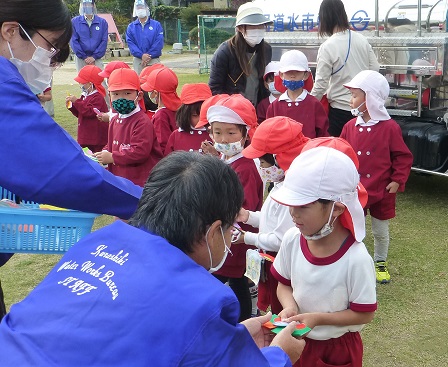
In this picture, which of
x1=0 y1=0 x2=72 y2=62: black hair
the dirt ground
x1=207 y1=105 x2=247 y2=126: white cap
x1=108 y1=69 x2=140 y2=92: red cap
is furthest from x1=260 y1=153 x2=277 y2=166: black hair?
the dirt ground

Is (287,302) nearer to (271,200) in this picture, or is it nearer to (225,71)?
(271,200)

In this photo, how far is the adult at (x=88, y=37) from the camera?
33.3ft

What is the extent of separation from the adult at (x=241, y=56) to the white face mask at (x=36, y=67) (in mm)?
3048

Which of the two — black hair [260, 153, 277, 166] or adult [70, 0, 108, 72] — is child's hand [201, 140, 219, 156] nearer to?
black hair [260, 153, 277, 166]

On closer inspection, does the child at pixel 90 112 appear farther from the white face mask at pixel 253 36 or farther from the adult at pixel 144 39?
the adult at pixel 144 39

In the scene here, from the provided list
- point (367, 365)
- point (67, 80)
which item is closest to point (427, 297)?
point (367, 365)

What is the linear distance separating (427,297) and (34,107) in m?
3.06

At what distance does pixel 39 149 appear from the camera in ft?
6.12

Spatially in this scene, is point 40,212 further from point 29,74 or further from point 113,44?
point 113,44

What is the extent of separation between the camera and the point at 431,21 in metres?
5.65

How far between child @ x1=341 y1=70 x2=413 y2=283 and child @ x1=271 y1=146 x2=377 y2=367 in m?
1.85

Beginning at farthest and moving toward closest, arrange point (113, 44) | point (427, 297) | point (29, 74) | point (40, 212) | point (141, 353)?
point (113, 44), point (427, 297), point (40, 212), point (29, 74), point (141, 353)

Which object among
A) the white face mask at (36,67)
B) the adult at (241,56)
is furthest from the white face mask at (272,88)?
the white face mask at (36,67)

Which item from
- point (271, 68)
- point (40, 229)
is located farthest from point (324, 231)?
point (271, 68)
